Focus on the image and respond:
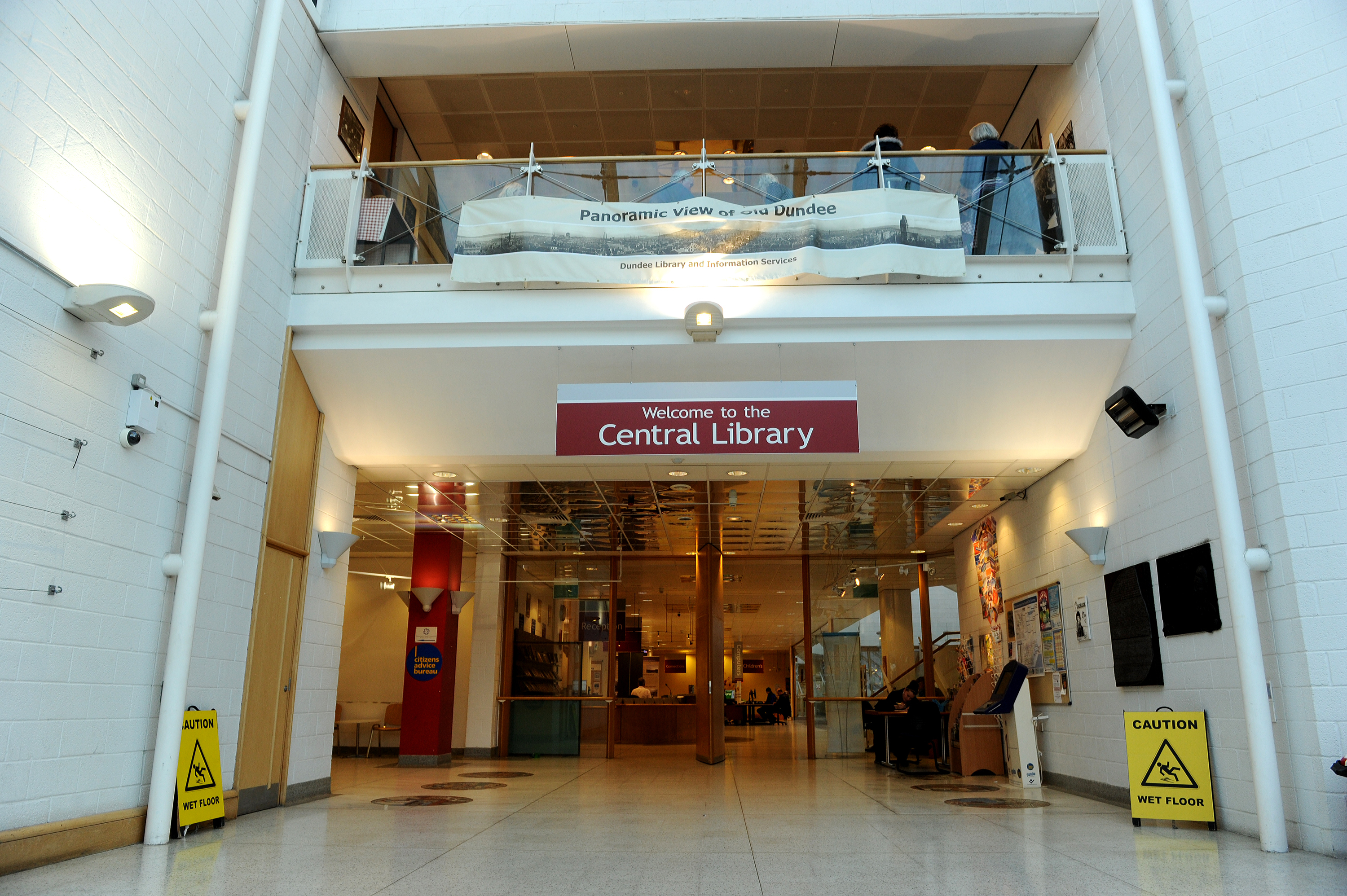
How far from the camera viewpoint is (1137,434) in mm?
5770

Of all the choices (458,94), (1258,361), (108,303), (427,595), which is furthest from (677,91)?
(427,595)

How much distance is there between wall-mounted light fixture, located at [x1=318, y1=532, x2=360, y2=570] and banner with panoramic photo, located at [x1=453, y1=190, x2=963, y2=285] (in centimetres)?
239

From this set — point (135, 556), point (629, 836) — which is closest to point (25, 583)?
point (135, 556)

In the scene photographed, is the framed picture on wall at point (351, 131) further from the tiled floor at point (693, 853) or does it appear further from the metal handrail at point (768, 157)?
the tiled floor at point (693, 853)

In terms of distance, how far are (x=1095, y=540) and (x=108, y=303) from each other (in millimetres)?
6688

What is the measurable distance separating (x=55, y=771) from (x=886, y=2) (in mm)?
7811

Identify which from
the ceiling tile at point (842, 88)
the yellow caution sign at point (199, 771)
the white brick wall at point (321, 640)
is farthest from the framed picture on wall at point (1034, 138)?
the yellow caution sign at point (199, 771)

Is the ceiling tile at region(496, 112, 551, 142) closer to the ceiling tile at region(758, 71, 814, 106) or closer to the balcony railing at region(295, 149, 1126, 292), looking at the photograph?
the ceiling tile at region(758, 71, 814, 106)

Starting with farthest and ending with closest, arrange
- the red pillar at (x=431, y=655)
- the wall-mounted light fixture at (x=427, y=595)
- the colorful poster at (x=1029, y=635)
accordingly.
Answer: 1. the wall-mounted light fixture at (x=427, y=595)
2. the red pillar at (x=431, y=655)
3. the colorful poster at (x=1029, y=635)

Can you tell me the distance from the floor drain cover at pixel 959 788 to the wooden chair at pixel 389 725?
27.3 feet

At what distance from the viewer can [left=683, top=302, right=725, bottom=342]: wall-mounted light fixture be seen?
608 centimetres

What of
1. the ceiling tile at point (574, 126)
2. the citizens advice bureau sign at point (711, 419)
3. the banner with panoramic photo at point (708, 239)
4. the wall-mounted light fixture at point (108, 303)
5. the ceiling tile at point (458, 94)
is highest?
the ceiling tile at point (574, 126)

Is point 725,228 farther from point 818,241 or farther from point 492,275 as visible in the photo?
point 492,275

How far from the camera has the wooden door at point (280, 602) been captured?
235 inches
